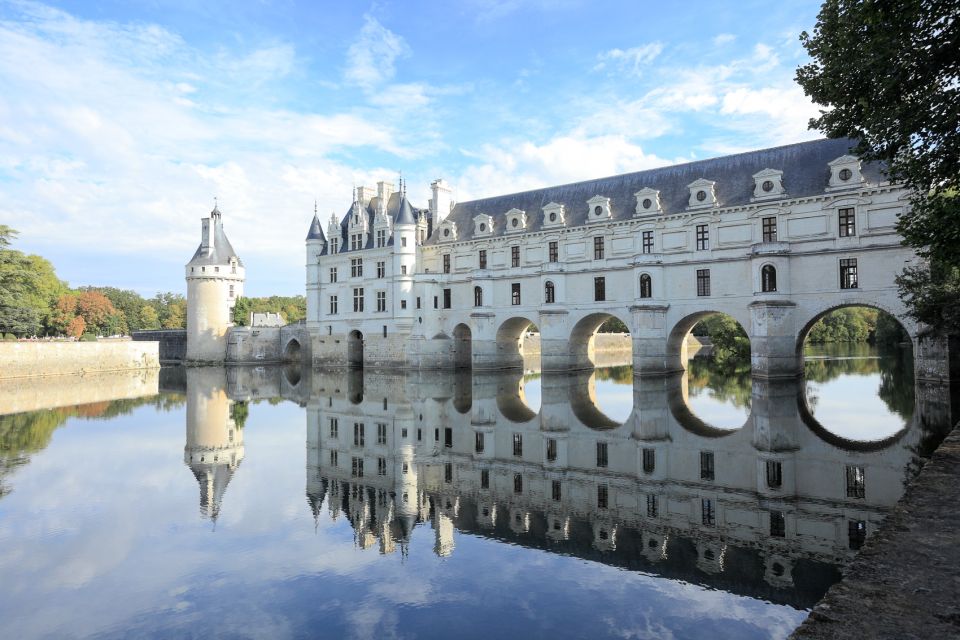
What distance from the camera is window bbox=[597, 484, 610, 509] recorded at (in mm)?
9913

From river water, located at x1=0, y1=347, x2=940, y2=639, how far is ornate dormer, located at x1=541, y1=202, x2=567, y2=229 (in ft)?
57.1

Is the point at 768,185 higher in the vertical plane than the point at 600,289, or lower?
higher

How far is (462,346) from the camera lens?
41.2m

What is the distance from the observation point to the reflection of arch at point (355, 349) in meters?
44.5

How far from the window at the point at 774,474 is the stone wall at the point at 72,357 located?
4414 centimetres

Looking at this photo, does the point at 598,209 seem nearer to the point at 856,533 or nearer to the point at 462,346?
the point at 462,346

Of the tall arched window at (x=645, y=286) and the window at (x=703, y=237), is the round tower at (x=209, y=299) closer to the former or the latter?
the tall arched window at (x=645, y=286)

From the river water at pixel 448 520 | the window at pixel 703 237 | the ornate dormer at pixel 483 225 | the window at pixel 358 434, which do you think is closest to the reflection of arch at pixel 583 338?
the window at pixel 703 237

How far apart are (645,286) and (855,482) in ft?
71.0

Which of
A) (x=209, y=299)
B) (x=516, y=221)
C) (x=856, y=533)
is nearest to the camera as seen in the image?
(x=856, y=533)

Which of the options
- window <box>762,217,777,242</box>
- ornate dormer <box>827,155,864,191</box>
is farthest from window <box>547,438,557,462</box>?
ornate dormer <box>827,155,864,191</box>

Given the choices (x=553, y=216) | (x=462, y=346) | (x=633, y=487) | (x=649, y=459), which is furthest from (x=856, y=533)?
(x=462, y=346)

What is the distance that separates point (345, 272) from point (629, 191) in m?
Result: 21.5

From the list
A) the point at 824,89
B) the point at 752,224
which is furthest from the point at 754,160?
the point at 824,89
